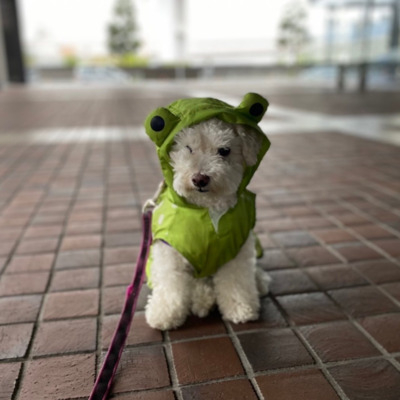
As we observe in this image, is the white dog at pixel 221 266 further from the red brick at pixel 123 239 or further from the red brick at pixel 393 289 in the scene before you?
the red brick at pixel 123 239

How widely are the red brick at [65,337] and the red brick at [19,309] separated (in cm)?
11

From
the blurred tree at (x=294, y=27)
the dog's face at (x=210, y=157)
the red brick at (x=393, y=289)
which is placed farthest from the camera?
the blurred tree at (x=294, y=27)

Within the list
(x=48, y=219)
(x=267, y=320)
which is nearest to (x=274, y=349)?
(x=267, y=320)

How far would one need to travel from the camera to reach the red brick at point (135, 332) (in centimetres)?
198

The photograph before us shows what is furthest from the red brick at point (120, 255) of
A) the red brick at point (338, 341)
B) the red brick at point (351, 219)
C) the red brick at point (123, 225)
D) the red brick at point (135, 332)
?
the red brick at point (351, 219)

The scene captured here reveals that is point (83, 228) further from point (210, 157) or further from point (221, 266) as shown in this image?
point (210, 157)

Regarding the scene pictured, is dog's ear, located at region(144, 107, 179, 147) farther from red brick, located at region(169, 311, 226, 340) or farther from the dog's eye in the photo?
red brick, located at region(169, 311, 226, 340)

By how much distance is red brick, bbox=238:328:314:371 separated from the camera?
72.0 inches

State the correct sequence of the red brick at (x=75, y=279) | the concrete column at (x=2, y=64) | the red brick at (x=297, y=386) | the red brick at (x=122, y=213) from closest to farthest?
the red brick at (x=297, y=386)
the red brick at (x=75, y=279)
the red brick at (x=122, y=213)
the concrete column at (x=2, y=64)

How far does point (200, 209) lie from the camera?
197cm

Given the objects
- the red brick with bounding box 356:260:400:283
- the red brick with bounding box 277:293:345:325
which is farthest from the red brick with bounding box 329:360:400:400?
the red brick with bounding box 356:260:400:283

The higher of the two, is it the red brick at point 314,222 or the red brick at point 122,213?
the red brick at point 122,213

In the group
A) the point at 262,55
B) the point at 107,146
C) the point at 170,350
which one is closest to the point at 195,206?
the point at 170,350

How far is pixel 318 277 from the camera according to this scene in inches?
99.7
